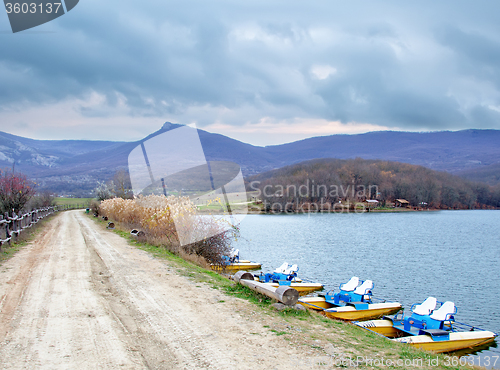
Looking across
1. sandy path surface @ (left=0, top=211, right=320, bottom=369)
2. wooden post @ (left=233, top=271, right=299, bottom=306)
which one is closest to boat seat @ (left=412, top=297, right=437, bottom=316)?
wooden post @ (left=233, top=271, right=299, bottom=306)

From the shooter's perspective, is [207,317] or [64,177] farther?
[64,177]

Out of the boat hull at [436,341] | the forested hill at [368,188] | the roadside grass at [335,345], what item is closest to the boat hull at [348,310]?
the boat hull at [436,341]

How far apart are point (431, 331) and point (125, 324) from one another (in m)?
10.7

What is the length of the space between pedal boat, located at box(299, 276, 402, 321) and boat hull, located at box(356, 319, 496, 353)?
176 cm

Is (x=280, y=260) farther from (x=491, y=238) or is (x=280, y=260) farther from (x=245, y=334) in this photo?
(x=491, y=238)

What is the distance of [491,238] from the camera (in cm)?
4588

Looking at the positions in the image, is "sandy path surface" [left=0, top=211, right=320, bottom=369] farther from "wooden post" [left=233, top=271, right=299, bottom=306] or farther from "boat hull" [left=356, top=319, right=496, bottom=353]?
"boat hull" [left=356, top=319, right=496, bottom=353]

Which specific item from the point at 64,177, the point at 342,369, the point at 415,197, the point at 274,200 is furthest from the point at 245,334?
the point at 64,177

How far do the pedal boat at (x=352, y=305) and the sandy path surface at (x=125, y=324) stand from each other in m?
7.11

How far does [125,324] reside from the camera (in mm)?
7180

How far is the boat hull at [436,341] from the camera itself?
11.8m

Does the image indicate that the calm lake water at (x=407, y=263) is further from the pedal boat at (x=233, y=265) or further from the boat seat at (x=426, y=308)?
the boat seat at (x=426, y=308)

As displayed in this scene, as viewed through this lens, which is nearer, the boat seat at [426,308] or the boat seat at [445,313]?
the boat seat at [445,313]

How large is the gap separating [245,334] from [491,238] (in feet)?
165
